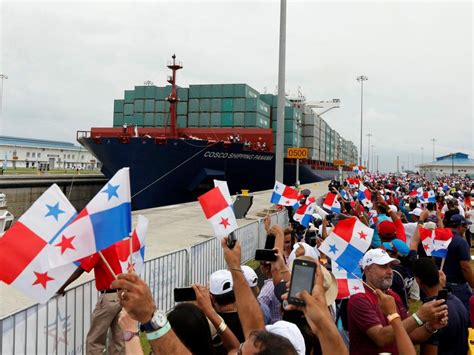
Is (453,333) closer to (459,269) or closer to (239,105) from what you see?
(459,269)

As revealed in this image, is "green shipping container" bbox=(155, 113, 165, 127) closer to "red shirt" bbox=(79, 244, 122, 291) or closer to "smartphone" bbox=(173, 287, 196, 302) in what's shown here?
"red shirt" bbox=(79, 244, 122, 291)

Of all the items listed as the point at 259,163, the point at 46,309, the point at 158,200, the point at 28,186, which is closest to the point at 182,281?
the point at 46,309

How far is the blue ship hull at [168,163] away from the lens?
73.7ft

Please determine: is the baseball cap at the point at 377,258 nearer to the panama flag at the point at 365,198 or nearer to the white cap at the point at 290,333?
the white cap at the point at 290,333

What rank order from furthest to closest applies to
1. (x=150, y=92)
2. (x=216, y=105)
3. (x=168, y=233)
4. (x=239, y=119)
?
(x=150, y=92) → (x=216, y=105) → (x=239, y=119) → (x=168, y=233)

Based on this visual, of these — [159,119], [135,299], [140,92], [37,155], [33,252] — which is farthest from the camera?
[37,155]

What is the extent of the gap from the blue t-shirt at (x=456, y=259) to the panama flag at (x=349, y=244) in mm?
1918

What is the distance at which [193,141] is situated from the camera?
933 inches

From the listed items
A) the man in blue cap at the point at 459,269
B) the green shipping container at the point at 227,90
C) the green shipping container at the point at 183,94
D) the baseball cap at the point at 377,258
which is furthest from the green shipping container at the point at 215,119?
the baseball cap at the point at 377,258

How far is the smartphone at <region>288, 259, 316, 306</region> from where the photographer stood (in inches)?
83.2

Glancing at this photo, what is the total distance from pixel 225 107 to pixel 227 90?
4.90ft

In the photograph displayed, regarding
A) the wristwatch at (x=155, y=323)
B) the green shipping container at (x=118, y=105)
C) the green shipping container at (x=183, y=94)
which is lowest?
the wristwatch at (x=155, y=323)

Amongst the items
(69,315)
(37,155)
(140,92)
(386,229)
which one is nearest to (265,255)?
(69,315)

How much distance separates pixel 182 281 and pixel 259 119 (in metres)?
27.8
